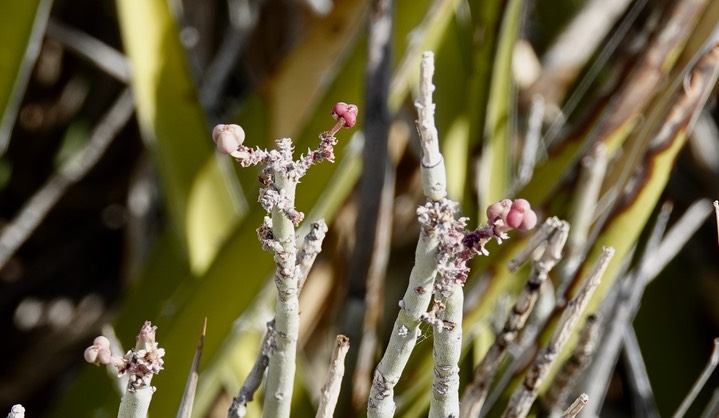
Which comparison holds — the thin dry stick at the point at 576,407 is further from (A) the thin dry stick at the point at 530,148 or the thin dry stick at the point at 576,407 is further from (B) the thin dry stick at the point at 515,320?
(A) the thin dry stick at the point at 530,148

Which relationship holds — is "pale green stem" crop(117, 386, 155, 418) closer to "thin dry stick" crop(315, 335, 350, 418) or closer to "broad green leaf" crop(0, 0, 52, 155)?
"thin dry stick" crop(315, 335, 350, 418)

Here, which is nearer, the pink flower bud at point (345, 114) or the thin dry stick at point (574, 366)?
the pink flower bud at point (345, 114)

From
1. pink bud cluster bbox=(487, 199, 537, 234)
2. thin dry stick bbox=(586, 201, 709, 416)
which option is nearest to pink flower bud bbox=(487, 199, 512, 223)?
pink bud cluster bbox=(487, 199, 537, 234)

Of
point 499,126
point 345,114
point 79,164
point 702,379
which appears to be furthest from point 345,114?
point 79,164

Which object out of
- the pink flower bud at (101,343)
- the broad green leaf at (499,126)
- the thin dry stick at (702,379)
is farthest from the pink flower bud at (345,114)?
the broad green leaf at (499,126)

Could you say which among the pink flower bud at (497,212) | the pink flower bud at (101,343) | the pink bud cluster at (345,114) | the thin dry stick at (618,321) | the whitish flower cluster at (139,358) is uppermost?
the thin dry stick at (618,321)

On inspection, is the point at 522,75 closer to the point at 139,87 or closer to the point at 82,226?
the point at 139,87

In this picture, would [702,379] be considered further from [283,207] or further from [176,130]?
[176,130]
